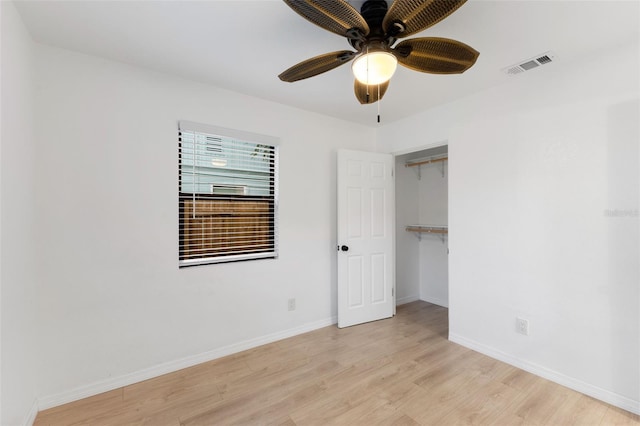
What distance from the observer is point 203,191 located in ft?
8.75

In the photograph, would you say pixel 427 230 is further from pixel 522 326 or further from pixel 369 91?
Answer: pixel 369 91

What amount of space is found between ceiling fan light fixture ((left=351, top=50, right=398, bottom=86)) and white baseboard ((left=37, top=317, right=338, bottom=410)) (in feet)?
8.41

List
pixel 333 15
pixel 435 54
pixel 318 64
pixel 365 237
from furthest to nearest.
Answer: pixel 365 237
pixel 318 64
pixel 435 54
pixel 333 15

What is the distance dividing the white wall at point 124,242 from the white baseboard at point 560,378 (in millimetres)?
1941

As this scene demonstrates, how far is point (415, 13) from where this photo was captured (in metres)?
1.30

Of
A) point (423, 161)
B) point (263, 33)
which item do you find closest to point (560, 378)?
point (423, 161)

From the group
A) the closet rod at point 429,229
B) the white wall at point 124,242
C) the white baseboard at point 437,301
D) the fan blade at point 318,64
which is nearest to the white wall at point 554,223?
the closet rod at point 429,229

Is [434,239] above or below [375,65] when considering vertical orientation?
below

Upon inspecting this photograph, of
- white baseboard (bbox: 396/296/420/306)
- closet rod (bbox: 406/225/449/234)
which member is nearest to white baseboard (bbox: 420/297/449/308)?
white baseboard (bbox: 396/296/420/306)

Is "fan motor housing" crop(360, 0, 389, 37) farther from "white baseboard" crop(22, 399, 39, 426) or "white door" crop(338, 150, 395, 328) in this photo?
"white baseboard" crop(22, 399, 39, 426)

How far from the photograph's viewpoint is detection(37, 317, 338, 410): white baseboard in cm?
204

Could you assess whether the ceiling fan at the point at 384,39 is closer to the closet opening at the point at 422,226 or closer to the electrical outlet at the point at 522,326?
the electrical outlet at the point at 522,326

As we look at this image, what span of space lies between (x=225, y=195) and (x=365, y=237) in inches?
66.8

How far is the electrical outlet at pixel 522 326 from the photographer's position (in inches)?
96.5
